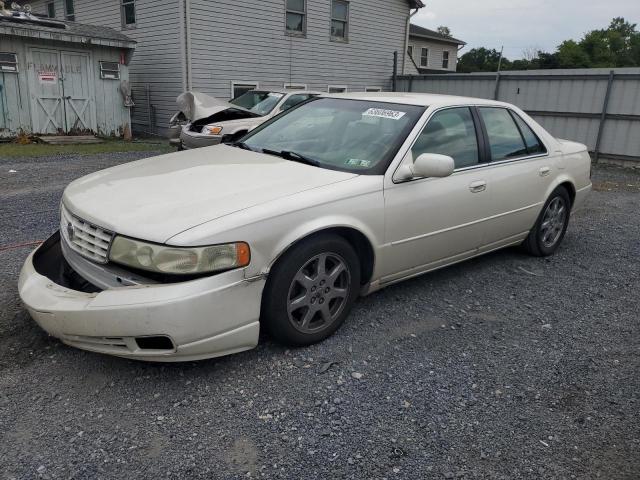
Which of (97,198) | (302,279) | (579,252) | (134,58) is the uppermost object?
(134,58)

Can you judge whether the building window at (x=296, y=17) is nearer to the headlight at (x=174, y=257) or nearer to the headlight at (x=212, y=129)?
the headlight at (x=212, y=129)

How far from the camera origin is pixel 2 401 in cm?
265

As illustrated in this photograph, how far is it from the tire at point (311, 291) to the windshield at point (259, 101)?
7.87 meters

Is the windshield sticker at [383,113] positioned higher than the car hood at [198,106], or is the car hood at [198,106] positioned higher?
the windshield sticker at [383,113]

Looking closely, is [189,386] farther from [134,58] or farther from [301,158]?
[134,58]

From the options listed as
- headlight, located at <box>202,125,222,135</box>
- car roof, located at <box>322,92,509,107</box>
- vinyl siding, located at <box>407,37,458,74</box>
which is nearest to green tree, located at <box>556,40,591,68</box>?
vinyl siding, located at <box>407,37,458,74</box>

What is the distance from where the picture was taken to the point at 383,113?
3.97 meters

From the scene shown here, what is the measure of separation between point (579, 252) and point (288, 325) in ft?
12.4

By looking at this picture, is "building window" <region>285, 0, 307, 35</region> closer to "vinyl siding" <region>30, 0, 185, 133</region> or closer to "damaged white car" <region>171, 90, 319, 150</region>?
"vinyl siding" <region>30, 0, 185, 133</region>

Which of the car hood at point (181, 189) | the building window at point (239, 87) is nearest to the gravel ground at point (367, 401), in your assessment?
the car hood at point (181, 189)

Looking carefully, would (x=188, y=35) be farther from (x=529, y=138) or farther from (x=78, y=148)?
(x=529, y=138)

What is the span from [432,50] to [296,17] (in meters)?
20.1

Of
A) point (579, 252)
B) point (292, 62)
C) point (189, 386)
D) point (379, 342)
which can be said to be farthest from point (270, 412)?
point (292, 62)

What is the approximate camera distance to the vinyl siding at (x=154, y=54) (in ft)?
45.9
